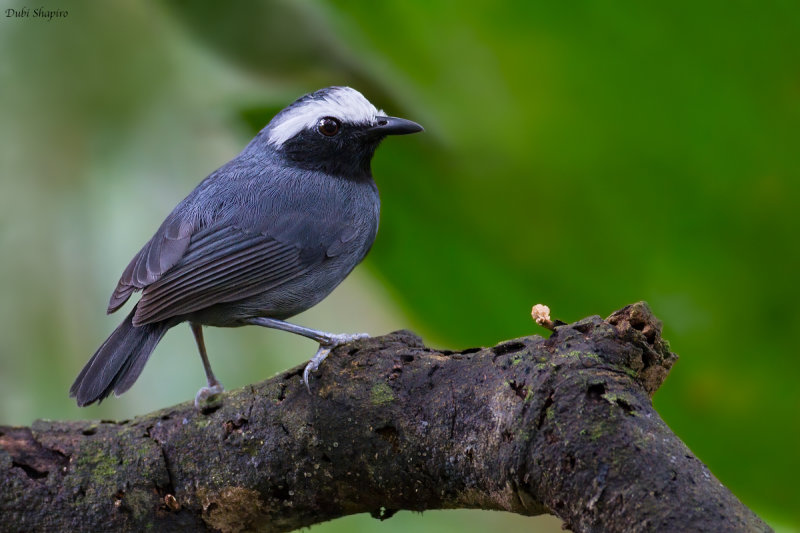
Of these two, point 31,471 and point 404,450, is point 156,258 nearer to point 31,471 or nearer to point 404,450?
point 31,471

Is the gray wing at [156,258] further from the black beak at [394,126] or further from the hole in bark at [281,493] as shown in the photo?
the hole in bark at [281,493]

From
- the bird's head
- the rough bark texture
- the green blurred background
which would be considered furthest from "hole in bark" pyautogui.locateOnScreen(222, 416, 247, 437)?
the bird's head

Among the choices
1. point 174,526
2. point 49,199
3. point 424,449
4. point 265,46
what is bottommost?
point 174,526

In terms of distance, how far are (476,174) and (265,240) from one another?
0.83m

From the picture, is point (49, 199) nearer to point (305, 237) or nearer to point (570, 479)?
point (305, 237)

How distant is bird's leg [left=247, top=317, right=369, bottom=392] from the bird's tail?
0.37 metres

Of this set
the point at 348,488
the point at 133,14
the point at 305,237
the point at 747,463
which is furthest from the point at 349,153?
the point at 747,463

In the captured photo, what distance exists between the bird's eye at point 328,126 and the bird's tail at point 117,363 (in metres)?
1.02

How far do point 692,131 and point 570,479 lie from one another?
64.6 inches

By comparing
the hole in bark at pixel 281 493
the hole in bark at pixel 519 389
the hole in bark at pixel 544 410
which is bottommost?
the hole in bark at pixel 281 493

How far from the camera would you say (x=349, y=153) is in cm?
337

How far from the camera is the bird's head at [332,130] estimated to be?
3.28m

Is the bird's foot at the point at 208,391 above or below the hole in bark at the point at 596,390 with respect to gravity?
above

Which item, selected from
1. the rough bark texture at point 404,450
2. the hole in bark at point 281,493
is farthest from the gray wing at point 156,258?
the hole in bark at point 281,493
